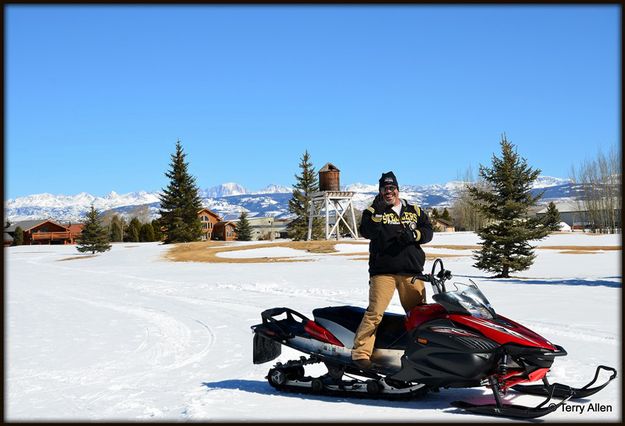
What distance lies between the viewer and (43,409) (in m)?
6.26

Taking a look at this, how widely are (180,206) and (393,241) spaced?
54090 mm

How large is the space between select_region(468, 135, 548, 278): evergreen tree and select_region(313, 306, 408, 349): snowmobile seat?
17948 mm

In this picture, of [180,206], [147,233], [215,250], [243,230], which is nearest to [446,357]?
[215,250]

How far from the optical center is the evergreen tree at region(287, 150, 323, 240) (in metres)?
68.2

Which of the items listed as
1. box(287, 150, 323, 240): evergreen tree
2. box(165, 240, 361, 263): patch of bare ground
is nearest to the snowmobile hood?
box(165, 240, 361, 263): patch of bare ground

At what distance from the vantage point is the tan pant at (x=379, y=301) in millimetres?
6262

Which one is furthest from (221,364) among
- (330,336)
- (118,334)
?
(118,334)

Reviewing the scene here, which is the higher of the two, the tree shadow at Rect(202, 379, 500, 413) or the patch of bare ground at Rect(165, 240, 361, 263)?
the patch of bare ground at Rect(165, 240, 361, 263)

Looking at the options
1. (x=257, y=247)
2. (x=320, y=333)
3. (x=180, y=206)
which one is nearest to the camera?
(x=320, y=333)

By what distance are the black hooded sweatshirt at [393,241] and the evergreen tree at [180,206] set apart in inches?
2061

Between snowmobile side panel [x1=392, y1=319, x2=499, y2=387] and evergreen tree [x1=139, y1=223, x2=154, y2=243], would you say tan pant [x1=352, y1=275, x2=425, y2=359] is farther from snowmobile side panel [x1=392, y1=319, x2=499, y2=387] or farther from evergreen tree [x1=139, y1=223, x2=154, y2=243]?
evergreen tree [x1=139, y1=223, x2=154, y2=243]

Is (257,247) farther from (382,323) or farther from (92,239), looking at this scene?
(382,323)

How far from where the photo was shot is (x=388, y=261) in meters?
6.29

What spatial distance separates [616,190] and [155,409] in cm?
8416
